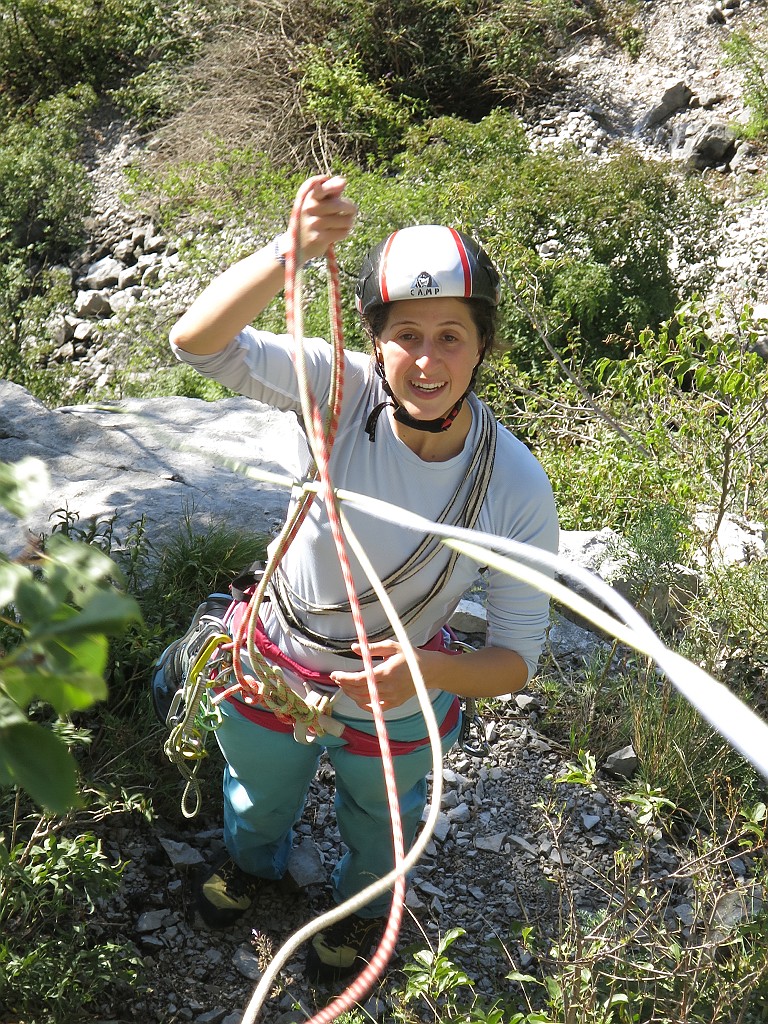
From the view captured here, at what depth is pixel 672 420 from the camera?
4297 millimetres

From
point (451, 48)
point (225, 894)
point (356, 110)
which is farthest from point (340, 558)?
point (451, 48)

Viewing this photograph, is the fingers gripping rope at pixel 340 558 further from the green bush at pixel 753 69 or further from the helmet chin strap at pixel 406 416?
the green bush at pixel 753 69

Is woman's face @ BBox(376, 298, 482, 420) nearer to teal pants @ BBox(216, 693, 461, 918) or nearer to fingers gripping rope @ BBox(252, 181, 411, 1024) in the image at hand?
fingers gripping rope @ BBox(252, 181, 411, 1024)

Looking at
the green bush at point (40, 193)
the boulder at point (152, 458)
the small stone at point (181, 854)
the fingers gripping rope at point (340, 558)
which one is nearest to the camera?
the fingers gripping rope at point (340, 558)

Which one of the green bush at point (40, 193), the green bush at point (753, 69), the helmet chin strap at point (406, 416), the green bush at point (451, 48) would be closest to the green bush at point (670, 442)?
the helmet chin strap at point (406, 416)

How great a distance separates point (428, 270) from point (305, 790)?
4.20ft

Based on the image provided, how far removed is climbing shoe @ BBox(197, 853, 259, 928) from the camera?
2383 millimetres

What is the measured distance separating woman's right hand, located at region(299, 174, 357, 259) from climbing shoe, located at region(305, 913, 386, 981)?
1637 millimetres

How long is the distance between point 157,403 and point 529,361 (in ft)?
7.70

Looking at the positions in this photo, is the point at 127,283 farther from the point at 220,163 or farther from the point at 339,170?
the point at 339,170

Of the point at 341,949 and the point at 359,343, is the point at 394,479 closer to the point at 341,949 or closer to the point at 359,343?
the point at 341,949

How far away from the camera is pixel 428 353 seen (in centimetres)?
173

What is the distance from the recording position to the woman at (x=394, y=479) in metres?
1.68

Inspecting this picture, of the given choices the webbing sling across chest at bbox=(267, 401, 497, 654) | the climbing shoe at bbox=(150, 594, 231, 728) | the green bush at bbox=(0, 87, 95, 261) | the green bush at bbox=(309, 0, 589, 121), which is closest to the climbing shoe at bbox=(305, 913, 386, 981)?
the climbing shoe at bbox=(150, 594, 231, 728)
